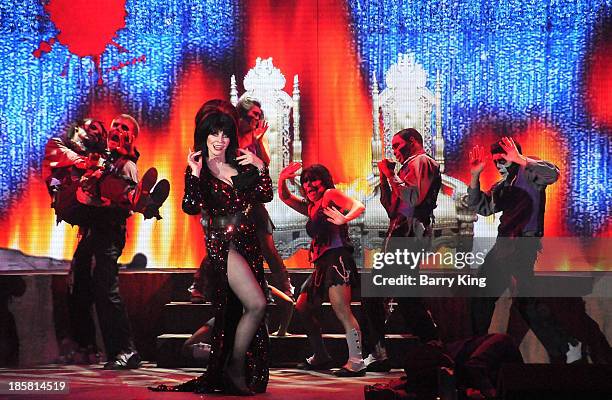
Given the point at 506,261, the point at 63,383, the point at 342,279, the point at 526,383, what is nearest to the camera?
the point at 526,383

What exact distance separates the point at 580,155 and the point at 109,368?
3.85 metres

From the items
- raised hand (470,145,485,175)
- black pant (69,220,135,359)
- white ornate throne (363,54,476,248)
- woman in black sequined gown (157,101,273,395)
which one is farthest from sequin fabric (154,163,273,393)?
raised hand (470,145,485,175)

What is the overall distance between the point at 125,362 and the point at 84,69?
2307 mm

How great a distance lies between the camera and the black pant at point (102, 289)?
6.89 metres

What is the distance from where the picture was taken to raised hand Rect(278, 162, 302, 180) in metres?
7.21

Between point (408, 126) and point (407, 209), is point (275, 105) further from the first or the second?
point (407, 209)

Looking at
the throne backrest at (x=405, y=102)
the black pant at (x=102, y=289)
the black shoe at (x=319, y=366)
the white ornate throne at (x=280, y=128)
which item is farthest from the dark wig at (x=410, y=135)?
the black pant at (x=102, y=289)

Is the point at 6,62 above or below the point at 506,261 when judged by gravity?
above

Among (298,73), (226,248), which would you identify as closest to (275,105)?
(298,73)

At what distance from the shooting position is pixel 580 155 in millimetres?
7133

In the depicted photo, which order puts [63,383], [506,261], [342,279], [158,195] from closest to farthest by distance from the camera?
[63,383] → [342,279] → [506,261] → [158,195]

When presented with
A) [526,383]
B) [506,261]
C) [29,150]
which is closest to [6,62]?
[29,150]

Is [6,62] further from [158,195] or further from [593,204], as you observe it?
[593,204]

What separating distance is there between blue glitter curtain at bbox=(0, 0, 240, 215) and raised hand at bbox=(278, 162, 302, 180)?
0.95 m
